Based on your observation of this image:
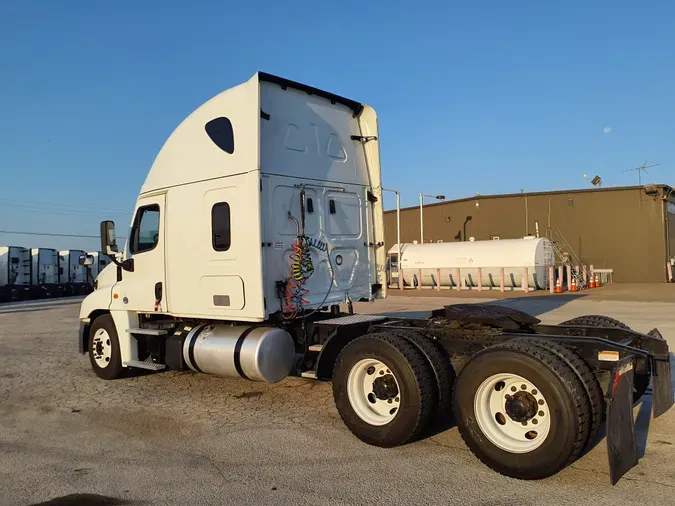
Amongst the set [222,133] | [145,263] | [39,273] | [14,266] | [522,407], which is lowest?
[522,407]

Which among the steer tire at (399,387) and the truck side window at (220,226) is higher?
the truck side window at (220,226)

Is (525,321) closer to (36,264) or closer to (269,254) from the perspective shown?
(269,254)

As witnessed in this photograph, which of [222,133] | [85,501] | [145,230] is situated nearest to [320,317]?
[222,133]

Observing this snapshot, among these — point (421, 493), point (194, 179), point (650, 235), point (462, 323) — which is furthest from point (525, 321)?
point (650, 235)

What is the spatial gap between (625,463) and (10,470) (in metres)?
5.05

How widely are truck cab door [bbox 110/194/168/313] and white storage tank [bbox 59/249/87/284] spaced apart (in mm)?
29647

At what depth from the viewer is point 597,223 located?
34125 millimetres

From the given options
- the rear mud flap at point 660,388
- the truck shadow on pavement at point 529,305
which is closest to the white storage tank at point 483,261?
the truck shadow on pavement at point 529,305

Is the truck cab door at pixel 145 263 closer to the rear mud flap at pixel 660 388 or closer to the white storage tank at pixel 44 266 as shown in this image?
the rear mud flap at pixel 660 388

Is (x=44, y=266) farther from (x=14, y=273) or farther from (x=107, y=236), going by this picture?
(x=107, y=236)

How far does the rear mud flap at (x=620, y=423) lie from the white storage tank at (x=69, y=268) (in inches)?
1404

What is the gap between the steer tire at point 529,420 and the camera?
4.01 m

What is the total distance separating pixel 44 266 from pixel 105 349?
29.2 m

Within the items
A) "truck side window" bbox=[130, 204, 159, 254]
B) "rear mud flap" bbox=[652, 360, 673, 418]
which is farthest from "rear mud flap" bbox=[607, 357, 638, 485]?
"truck side window" bbox=[130, 204, 159, 254]
